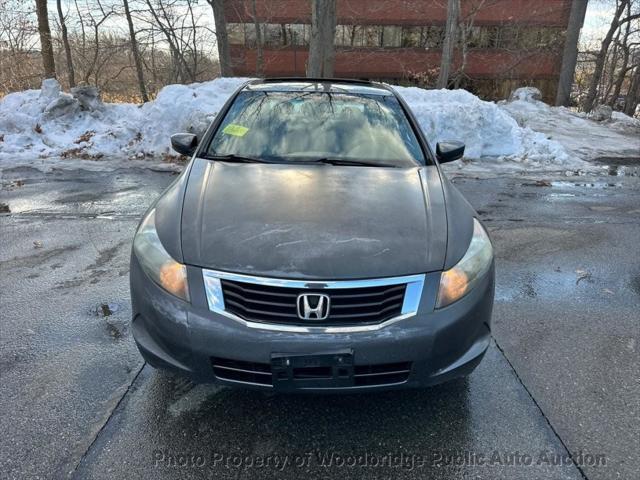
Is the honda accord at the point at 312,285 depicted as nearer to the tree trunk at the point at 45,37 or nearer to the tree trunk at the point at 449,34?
the tree trunk at the point at 449,34

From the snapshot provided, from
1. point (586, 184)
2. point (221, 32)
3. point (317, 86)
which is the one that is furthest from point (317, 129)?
point (221, 32)

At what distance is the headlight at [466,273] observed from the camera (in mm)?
2139

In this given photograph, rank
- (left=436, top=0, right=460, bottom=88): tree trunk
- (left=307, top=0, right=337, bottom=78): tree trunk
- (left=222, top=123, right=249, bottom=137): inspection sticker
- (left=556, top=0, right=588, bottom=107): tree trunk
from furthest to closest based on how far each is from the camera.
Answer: (left=556, top=0, right=588, bottom=107): tree trunk → (left=436, top=0, right=460, bottom=88): tree trunk → (left=307, top=0, right=337, bottom=78): tree trunk → (left=222, top=123, right=249, bottom=137): inspection sticker

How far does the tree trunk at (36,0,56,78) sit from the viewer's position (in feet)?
54.9

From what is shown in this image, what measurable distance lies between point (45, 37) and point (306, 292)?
19.3m

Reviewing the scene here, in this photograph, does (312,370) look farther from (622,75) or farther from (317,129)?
(622,75)

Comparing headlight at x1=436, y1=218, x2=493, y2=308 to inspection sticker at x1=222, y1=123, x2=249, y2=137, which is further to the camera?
inspection sticker at x1=222, y1=123, x2=249, y2=137

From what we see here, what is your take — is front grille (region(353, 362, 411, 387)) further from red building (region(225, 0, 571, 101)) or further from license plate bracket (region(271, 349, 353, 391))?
red building (region(225, 0, 571, 101))

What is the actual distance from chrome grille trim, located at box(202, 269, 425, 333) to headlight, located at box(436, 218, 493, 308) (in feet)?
0.39

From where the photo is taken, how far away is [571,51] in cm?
2141

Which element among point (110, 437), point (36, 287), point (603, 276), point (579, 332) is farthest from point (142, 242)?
point (603, 276)

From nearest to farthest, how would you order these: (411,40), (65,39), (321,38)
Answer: (321,38) → (65,39) → (411,40)

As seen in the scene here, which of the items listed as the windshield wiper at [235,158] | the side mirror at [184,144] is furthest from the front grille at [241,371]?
the side mirror at [184,144]

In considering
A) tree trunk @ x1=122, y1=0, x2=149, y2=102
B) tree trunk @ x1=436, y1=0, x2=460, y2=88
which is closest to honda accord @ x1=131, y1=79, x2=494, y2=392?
tree trunk @ x1=436, y1=0, x2=460, y2=88
